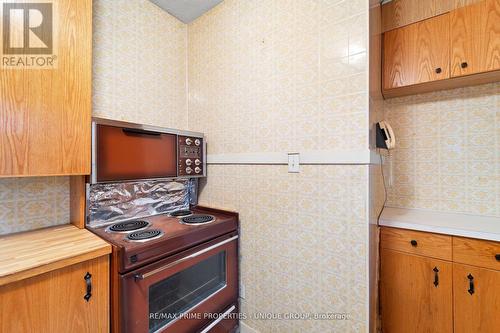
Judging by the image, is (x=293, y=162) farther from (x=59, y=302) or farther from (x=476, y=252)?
(x=59, y=302)

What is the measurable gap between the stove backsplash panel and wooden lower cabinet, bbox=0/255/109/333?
433 millimetres

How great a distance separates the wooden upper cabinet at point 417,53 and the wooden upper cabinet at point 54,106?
1.98m

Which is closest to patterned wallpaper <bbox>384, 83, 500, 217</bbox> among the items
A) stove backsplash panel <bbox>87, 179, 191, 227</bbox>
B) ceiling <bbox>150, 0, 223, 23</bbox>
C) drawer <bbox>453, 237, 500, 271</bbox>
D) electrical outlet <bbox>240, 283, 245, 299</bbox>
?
drawer <bbox>453, 237, 500, 271</bbox>

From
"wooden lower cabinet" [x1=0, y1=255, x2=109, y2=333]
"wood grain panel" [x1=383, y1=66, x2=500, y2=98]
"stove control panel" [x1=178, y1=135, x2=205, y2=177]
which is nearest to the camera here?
"wooden lower cabinet" [x1=0, y1=255, x2=109, y2=333]

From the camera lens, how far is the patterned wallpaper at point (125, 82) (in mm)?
1196

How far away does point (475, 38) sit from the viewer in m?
1.32

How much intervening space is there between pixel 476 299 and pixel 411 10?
6.20 feet

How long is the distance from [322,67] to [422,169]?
4.14 feet

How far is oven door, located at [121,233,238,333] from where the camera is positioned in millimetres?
993

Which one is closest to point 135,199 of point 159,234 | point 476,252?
point 159,234

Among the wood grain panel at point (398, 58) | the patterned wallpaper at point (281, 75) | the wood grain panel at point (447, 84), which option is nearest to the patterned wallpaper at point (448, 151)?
the wood grain panel at point (447, 84)

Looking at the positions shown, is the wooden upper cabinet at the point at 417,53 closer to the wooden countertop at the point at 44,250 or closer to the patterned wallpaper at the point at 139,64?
the patterned wallpaper at the point at 139,64

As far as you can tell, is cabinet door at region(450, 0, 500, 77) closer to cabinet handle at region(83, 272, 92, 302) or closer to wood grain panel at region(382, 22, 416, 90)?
wood grain panel at region(382, 22, 416, 90)

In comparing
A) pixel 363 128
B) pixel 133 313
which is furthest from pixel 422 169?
pixel 133 313
